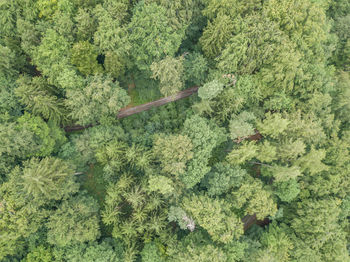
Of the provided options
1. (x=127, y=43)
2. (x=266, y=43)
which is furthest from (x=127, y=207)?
(x=266, y=43)

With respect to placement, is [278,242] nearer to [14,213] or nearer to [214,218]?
[214,218]

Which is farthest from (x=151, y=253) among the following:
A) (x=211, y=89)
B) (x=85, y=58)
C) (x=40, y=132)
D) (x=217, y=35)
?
(x=217, y=35)

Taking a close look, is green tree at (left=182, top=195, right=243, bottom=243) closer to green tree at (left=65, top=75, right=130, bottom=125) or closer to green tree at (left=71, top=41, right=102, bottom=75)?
green tree at (left=65, top=75, right=130, bottom=125)

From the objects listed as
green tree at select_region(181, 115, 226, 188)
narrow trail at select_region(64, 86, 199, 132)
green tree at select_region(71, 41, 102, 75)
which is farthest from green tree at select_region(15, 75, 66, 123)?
green tree at select_region(181, 115, 226, 188)

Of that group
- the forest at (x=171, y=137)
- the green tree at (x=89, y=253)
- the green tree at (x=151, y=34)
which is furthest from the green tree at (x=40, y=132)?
the green tree at (x=151, y=34)

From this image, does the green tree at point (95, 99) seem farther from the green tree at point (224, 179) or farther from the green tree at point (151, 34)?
the green tree at point (224, 179)

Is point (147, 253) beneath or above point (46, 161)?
beneath

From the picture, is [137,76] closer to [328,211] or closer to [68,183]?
[68,183]
